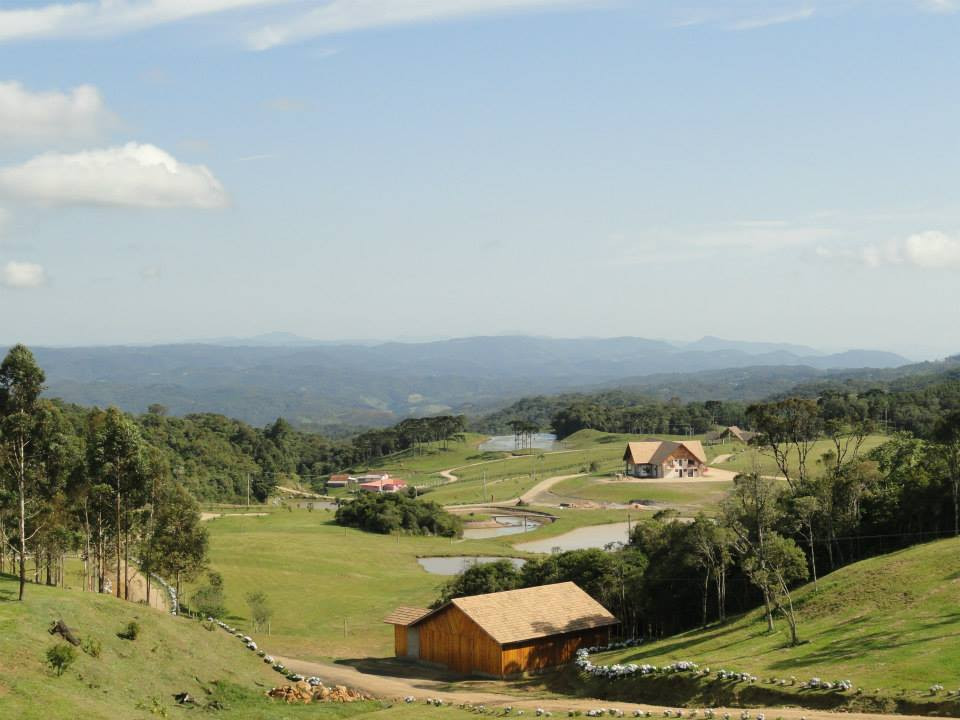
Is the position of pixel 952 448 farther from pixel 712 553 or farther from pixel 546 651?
pixel 546 651

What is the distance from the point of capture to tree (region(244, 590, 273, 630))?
196ft

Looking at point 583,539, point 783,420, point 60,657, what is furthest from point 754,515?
point 583,539

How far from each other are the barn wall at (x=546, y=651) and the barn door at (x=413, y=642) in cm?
678

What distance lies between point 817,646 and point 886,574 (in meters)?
8.52

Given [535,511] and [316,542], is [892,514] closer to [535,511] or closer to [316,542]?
[316,542]

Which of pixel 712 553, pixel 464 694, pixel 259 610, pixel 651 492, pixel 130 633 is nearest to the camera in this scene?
Result: pixel 130 633

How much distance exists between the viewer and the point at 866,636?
121ft

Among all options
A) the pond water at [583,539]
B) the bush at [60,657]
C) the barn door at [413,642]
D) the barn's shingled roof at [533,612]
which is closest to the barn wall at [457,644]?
the barn door at [413,642]

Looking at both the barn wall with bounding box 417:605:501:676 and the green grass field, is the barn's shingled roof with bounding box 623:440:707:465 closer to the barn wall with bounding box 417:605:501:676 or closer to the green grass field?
the green grass field

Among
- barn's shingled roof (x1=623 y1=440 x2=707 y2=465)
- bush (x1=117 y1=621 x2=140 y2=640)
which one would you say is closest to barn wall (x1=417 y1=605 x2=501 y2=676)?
bush (x1=117 y1=621 x2=140 y2=640)

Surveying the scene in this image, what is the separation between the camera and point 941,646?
33.3 metres

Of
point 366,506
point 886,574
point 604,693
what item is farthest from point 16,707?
point 366,506

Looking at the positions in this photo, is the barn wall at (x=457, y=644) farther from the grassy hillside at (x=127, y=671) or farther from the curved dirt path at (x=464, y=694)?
the grassy hillside at (x=127, y=671)

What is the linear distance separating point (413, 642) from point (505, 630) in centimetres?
692
